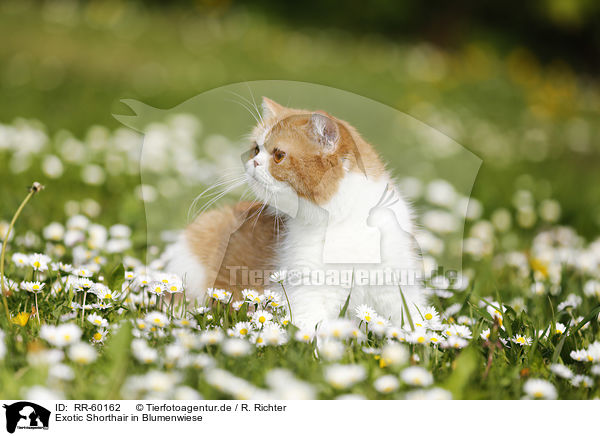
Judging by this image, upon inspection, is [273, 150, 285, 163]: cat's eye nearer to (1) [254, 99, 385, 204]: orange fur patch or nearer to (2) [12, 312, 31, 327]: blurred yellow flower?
(1) [254, 99, 385, 204]: orange fur patch

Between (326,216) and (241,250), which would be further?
(241,250)

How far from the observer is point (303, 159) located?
6.10ft

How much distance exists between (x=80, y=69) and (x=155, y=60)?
92 cm


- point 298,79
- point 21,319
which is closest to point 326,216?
point 21,319

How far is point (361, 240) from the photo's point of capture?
1.95 meters

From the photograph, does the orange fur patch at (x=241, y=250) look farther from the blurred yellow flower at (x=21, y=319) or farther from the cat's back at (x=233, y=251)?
the blurred yellow flower at (x=21, y=319)

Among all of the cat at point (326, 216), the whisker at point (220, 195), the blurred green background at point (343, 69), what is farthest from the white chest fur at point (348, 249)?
the blurred green background at point (343, 69)

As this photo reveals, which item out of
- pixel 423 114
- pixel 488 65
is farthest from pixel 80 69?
pixel 488 65

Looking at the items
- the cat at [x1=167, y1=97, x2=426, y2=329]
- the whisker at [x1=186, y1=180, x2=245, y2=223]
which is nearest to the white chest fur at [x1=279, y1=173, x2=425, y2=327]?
the cat at [x1=167, y1=97, x2=426, y2=329]

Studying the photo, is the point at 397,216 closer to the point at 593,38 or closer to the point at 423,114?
the point at 423,114

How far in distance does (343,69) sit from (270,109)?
209 inches

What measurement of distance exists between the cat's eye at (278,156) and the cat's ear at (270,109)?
178 millimetres

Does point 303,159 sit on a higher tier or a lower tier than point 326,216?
higher
